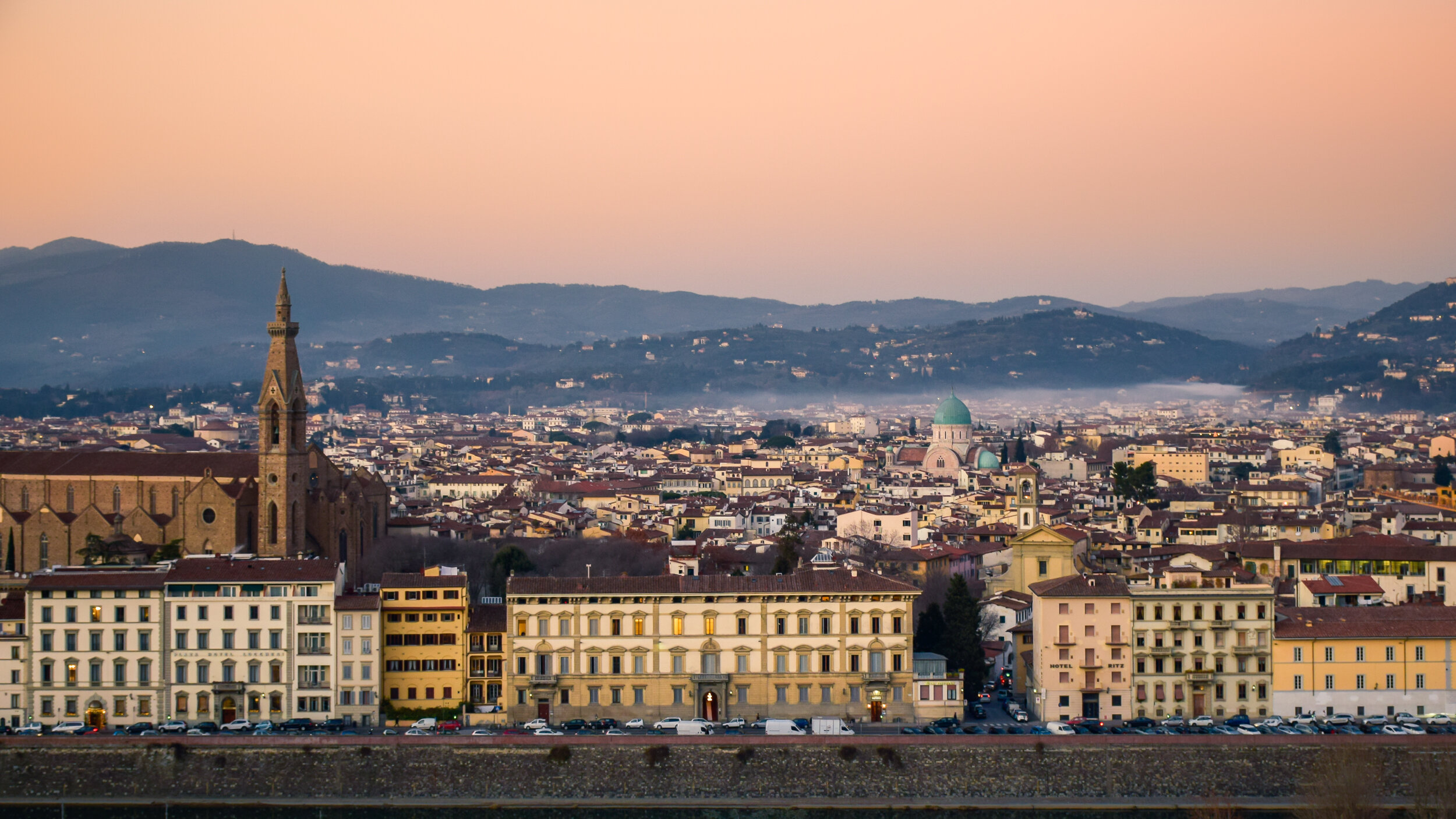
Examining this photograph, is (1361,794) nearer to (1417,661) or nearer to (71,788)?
(1417,661)

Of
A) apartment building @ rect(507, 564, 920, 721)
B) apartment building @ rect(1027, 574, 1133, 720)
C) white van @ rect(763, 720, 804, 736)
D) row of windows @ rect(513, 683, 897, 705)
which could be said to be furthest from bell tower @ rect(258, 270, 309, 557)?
apartment building @ rect(1027, 574, 1133, 720)

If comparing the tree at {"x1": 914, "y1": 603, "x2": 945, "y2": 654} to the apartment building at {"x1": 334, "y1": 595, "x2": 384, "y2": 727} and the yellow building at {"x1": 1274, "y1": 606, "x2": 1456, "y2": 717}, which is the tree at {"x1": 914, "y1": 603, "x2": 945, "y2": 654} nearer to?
the yellow building at {"x1": 1274, "y1": 606, "x2": 1456, "y2": 717}

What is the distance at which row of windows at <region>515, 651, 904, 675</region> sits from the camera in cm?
3244

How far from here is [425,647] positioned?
3291 cm

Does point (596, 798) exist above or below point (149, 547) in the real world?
below

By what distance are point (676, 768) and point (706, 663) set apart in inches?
122

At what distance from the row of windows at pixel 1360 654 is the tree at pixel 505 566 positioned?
18.3 metres

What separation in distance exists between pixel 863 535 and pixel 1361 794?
32.1m

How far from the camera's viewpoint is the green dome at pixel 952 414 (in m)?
122

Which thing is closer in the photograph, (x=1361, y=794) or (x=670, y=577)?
(x=1361, y=794)

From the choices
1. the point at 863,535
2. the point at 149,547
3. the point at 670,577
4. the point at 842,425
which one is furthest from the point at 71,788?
the point at 842,425

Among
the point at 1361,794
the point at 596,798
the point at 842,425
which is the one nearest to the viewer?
the point at 1361,794

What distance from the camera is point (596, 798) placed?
29.6m

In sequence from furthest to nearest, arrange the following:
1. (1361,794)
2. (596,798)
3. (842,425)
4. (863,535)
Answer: (842,425)
(863,535)
(596,798)
(1361,794)
